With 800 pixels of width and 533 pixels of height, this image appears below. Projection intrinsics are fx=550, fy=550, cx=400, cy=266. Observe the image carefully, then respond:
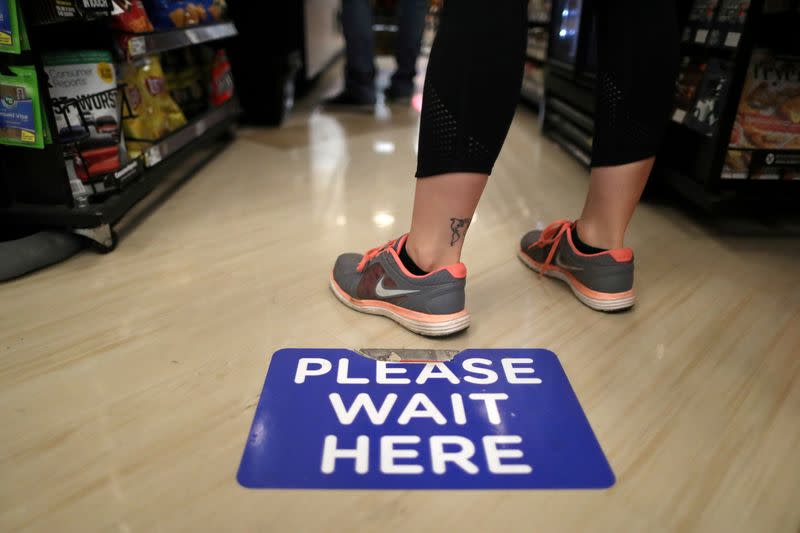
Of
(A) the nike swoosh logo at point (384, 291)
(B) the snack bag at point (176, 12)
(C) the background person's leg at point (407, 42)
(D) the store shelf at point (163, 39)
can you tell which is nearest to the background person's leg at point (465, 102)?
(A) the nike swoosh logo at point (384, 291)

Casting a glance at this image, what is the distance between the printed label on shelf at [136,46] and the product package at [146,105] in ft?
0.28

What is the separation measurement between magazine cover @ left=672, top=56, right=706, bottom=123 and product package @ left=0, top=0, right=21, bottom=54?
1.38 m

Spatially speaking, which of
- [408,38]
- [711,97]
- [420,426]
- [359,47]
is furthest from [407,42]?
[420,426]

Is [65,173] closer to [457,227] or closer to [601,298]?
[457,227]

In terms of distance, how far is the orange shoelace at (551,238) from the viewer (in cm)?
111

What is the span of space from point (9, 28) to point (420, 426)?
970 mm

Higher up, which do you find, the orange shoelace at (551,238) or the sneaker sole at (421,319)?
the orange shoelace at (551,238)

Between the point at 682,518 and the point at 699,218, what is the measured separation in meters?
1.06

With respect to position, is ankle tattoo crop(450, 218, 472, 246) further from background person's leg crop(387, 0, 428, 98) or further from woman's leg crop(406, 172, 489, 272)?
background person's leg crop(387, 0, 428, 98)

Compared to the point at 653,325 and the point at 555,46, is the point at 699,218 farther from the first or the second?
the point at 555,46

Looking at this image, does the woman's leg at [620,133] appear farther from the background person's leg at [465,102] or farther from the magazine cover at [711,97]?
the magazine cover at [711,97]

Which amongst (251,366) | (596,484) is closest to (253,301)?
(251,366)


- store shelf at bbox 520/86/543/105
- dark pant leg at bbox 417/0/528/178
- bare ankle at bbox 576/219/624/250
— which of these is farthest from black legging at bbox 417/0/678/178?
store shelf at bbox 520/86/543/105

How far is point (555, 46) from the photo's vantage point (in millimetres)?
2248
